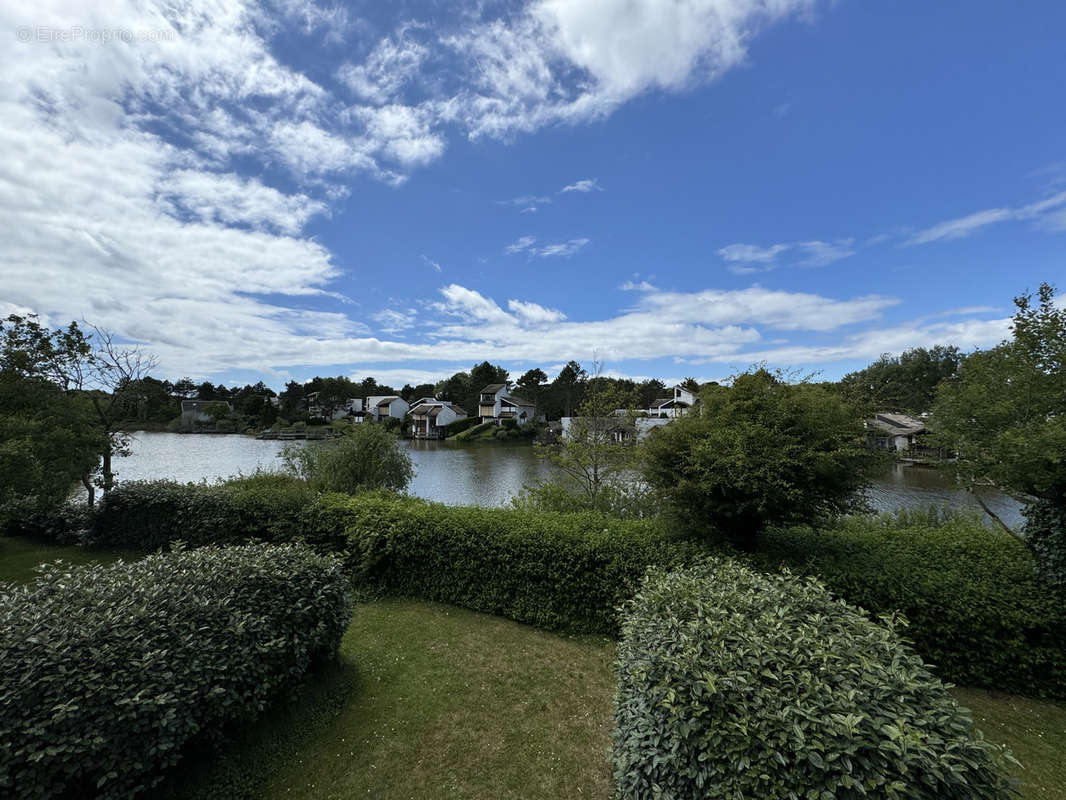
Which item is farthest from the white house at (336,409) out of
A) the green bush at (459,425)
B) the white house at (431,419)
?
the green bush at (459,425)

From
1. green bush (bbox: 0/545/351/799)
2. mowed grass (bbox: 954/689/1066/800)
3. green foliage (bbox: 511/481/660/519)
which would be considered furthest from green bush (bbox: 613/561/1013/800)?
green foliage (bbox: 511/481/660/519)

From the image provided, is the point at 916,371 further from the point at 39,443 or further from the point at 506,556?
the point at 39,443

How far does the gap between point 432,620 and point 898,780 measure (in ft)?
18.4

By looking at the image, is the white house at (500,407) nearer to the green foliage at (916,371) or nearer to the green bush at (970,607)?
the green foliage at (916,371)

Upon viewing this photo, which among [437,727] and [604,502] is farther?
[604,502]

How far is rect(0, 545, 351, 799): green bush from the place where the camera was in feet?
7.87

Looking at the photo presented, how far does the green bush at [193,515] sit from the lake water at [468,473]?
240 centimetres

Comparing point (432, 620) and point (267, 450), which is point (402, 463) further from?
point (267, 450)

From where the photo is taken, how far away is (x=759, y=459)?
479cm

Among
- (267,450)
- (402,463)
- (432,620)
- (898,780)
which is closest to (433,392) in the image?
(267,450)

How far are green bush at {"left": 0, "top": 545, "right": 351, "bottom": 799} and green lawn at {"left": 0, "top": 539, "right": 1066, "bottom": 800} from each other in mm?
Answer: 438

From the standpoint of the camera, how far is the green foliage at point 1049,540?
4.42 m

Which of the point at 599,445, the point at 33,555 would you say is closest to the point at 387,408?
the point at 33,555

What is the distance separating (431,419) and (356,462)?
43399mm
